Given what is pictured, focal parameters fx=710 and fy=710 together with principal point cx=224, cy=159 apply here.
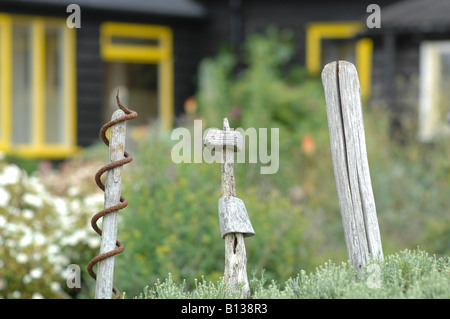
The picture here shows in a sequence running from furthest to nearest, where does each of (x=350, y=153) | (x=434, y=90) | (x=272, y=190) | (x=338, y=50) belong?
(x=338, y=50), (x=434, y=90), (x=272, y=190), (x=350, y=153)

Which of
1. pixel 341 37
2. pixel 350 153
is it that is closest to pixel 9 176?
pixel 350 153

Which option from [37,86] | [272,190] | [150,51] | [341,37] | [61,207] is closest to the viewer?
[61,207]

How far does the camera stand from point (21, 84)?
11.3 m

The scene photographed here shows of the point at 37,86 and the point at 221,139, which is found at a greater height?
the point at 37,86

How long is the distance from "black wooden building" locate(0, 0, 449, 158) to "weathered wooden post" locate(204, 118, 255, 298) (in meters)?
8.77

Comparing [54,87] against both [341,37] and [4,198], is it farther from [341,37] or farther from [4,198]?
[4,198]

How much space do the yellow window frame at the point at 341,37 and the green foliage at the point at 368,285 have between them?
9090mm

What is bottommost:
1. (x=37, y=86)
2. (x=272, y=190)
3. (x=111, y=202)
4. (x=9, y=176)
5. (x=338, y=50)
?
(x=111, y=202)

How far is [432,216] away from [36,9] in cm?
687

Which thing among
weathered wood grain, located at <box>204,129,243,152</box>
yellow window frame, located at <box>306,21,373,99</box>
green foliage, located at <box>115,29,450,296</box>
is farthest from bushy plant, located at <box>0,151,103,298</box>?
yellow window frame, located at <box>306,21,373,99</box>

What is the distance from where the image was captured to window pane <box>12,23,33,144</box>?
36.8ft

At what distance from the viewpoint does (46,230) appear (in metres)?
5.72

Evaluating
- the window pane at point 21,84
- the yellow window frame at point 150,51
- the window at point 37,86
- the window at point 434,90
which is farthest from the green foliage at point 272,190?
the window pane at point 21,84

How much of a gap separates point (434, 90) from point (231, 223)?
334 inches
